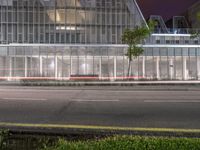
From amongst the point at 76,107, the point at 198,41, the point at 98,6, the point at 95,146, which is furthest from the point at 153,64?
the point at 95,146

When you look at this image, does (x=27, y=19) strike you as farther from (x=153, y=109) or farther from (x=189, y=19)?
(x=153, y=109)

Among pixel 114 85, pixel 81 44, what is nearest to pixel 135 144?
pixel 114 85

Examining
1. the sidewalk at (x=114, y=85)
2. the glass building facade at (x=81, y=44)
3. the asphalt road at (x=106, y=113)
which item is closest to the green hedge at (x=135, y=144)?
the asphalt road at (x=106, y=113)

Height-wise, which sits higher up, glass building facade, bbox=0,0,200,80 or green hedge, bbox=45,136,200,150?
glass building facade, bbox=0,0,200,80

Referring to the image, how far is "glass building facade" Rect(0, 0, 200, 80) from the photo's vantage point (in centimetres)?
5272

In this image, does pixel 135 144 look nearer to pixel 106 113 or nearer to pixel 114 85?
pixel 106 113

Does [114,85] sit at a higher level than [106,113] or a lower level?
higher

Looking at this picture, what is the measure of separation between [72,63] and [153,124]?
146 feet

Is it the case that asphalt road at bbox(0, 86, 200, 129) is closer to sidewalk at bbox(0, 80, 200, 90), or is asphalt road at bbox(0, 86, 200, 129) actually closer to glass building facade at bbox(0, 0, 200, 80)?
sidewalk at bbox(0, 80, 200, 90)

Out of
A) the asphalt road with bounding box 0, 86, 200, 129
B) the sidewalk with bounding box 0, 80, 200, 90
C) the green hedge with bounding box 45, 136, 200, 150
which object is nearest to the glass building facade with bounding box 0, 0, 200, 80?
the sidewalk with bounding box 0, 80, 200, 90

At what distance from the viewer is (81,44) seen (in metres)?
55.2

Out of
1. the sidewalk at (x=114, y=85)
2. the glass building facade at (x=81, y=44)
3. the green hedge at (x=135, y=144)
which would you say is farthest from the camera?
the glass building facade at (x=81, y=44)

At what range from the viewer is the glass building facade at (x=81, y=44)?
52719 mm

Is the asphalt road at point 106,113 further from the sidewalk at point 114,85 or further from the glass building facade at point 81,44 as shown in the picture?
the glass building facade at point 81,44
